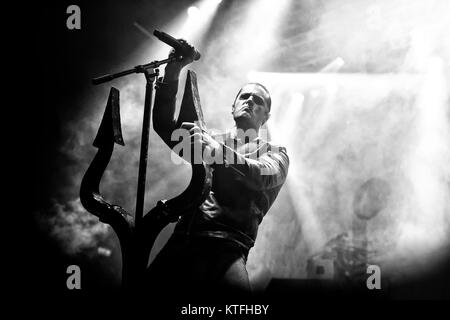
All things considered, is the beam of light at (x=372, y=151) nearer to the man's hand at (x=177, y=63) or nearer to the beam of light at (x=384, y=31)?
the beam of light at (x=384, y=31)

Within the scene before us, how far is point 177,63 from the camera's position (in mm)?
3518

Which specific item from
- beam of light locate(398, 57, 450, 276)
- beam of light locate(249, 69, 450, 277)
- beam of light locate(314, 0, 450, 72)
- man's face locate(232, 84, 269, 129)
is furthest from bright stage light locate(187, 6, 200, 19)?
man's face locate(232, 84, 269, 129)

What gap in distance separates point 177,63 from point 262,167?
995 millimetres

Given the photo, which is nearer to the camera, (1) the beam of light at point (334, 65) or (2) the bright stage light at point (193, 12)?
(2) the bright stage light at point (193, 12)

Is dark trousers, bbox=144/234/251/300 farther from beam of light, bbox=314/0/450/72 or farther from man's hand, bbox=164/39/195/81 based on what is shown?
beam of light, bbox=314/0/450/72

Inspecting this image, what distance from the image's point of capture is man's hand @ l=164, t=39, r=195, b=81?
3.40m

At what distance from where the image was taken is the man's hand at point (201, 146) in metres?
3.19

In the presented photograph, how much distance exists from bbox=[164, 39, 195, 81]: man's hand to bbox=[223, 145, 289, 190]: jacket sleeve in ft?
2.22

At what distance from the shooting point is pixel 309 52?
1125cm

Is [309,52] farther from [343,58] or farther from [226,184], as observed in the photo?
[226,184]

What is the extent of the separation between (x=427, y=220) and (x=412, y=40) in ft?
14.0

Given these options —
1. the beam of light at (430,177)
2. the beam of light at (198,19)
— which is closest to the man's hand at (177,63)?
the beam of light at (198,19)
